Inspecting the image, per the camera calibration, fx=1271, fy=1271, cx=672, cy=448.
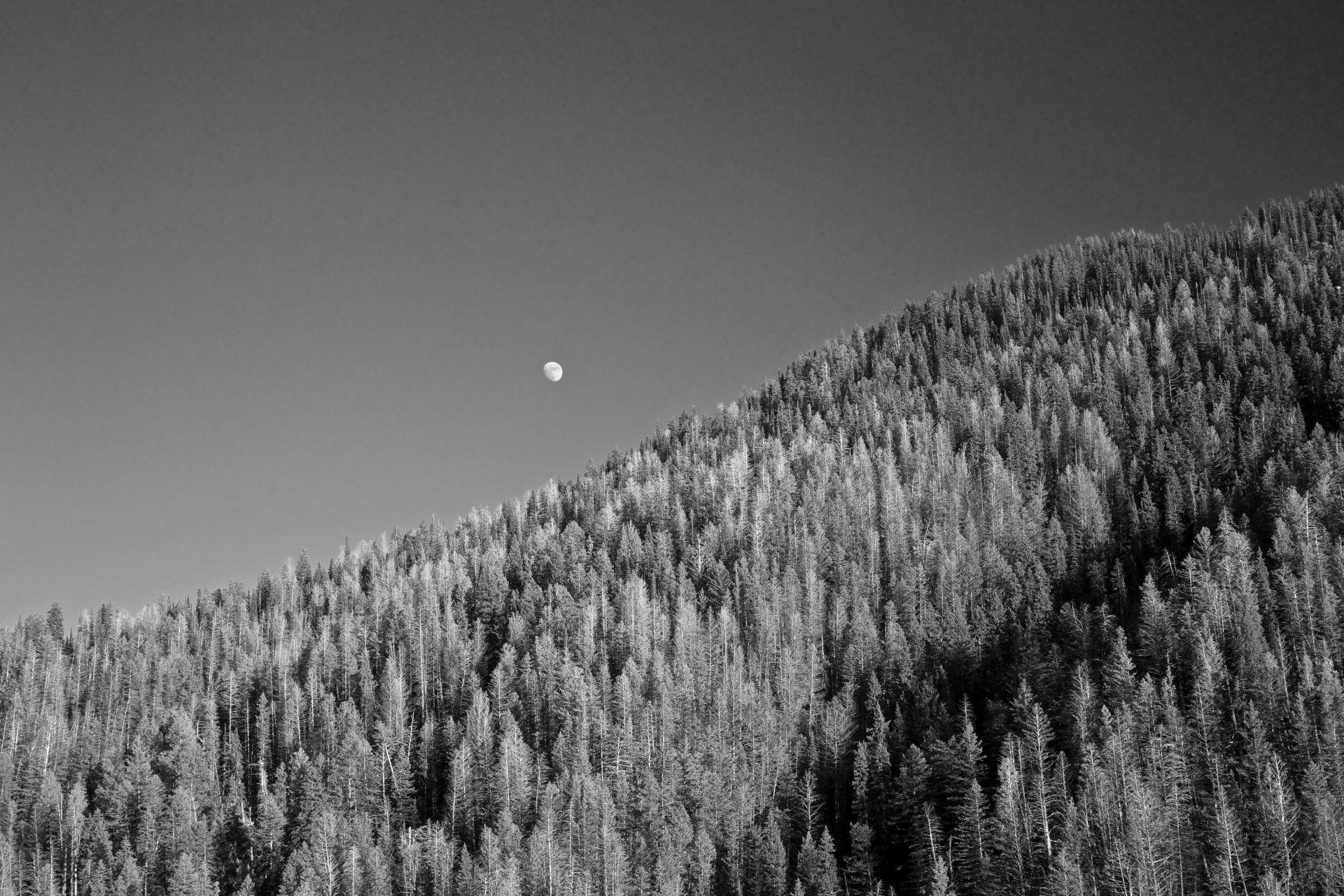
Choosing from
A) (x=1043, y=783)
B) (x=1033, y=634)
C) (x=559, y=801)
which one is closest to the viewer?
(x=1043, y=783)

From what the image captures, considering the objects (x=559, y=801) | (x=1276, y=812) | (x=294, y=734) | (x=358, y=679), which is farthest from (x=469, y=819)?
(x=1276, y=812)

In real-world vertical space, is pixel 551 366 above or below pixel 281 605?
above

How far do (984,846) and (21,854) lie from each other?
8202cm

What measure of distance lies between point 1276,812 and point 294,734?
306 ft

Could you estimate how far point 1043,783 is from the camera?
86.4m

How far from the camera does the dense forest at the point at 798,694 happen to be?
8956 centimetres

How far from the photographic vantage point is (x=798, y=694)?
12381 centimetres

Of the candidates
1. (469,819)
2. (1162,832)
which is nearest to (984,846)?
(1162,832)

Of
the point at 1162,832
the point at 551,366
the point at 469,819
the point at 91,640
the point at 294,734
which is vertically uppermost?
the point at 551,366

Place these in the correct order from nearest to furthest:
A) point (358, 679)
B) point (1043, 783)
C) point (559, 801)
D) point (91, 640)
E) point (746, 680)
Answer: point (1043, 783) → point (559, 801) → point (746, 680) → point (358, 679) → point (91, 640)

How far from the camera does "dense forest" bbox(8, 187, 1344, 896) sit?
3526 inches

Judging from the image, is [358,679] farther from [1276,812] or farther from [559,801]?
[1276,812]

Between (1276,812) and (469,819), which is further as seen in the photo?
(469,819)

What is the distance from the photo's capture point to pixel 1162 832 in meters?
80.3
